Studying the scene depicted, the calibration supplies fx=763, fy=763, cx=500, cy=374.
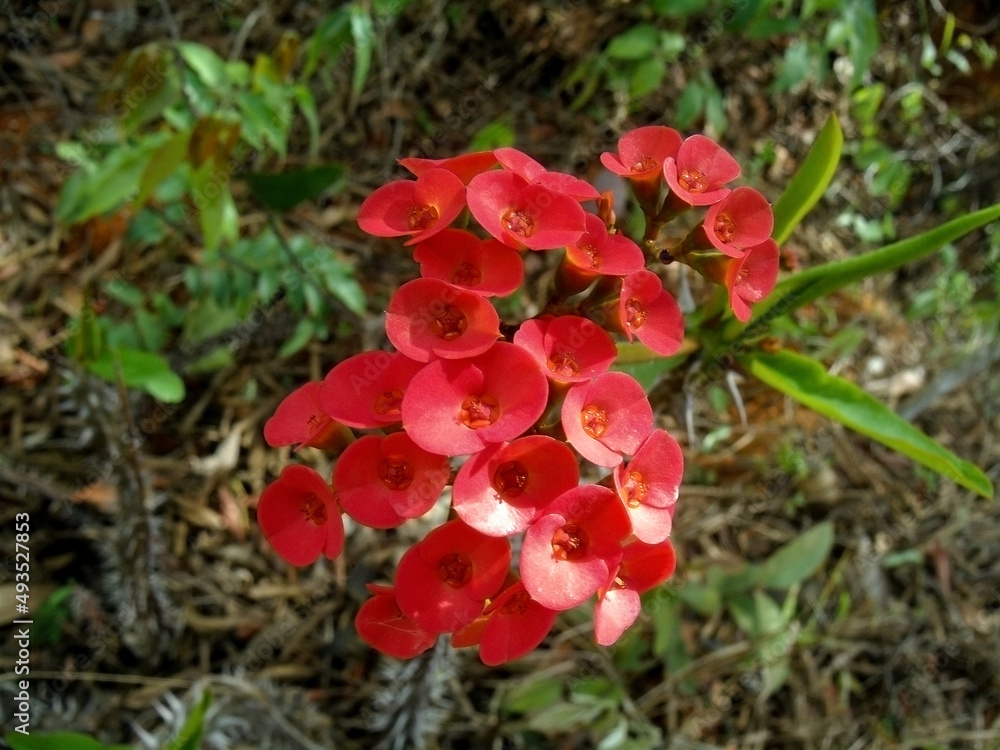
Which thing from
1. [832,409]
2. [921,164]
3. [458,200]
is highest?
[458,200]

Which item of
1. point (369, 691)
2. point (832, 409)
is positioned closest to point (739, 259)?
point (832, 409)

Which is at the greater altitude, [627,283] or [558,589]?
[627,283]

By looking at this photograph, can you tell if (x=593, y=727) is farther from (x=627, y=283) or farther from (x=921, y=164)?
(x=921, y=164)

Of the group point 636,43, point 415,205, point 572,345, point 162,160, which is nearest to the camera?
point 572,345

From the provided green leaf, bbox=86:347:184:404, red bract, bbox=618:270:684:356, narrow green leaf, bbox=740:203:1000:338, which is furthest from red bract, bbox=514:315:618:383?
green leaf, bbox=86:347:184:404

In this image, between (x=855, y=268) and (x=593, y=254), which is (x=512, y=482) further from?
(x=855, y=268)

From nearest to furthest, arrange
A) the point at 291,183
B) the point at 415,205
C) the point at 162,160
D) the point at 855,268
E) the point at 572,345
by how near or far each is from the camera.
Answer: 1. the point at 572,345
2. the point at 415,205
3. the point at 855,268
4. the point at 162,160
5. the point at 291,183

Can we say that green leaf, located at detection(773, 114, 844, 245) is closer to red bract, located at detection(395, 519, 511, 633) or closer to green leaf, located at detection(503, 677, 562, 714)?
red bract, located at detection(395, 519, 511, 633)

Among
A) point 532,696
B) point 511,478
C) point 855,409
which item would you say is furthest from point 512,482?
point 532,696
